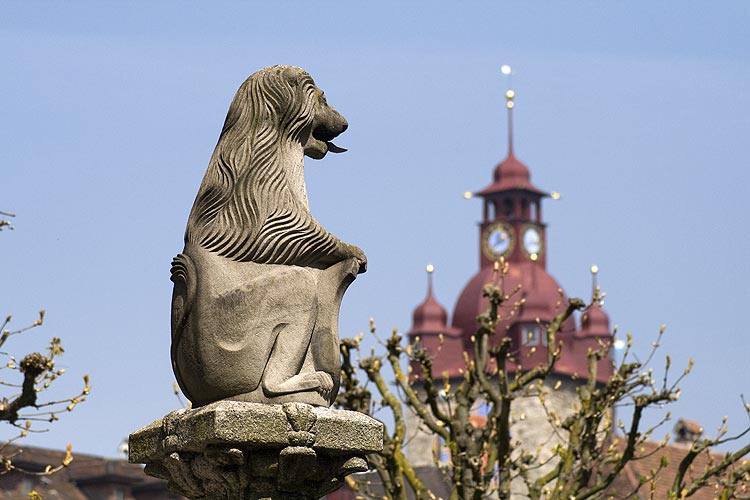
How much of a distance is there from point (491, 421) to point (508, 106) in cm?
8552

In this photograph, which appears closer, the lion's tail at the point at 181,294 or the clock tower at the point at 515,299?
the lion's tail at the point at 181,294

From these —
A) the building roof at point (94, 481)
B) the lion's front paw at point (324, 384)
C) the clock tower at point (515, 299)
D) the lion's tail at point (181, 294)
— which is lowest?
the lion's front paw at point (324, 384)

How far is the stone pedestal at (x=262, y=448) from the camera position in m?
9.45

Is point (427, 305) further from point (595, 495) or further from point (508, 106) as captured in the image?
point (595, 495)

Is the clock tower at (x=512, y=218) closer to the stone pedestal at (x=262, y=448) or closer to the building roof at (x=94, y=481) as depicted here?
the building roof at (x=94, y=481)

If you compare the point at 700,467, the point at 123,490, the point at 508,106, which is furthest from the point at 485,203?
the point at 123,490

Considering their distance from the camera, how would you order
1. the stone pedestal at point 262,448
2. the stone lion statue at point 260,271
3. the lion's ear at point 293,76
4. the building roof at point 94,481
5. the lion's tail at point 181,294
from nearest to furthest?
1. the stone pedestal at point 262,448
2. the stone lion statue at point 260,271
3. the lion's tail at point 181,294
4. the lion's ear at point 293,76
5. the building roof at point 94,481

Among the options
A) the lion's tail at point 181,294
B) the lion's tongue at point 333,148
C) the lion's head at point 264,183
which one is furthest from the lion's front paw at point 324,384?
the lion's tongue at point 333,148

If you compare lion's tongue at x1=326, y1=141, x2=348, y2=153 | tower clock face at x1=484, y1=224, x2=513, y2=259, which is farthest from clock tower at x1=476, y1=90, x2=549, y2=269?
lion's tongue at x1=326, y1=141, x2=348, y2=153

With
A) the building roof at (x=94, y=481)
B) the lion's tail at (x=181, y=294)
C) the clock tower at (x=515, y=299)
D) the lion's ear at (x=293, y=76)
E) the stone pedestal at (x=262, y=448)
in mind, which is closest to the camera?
the stone pedestal at (x=262, y=448)

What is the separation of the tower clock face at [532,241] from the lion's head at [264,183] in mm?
93004

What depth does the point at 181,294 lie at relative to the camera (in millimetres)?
9992

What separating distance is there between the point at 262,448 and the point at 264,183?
1392 mm

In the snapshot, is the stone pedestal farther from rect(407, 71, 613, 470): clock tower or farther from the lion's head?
Result: rect(407, 71, 613, 470): clock tower
